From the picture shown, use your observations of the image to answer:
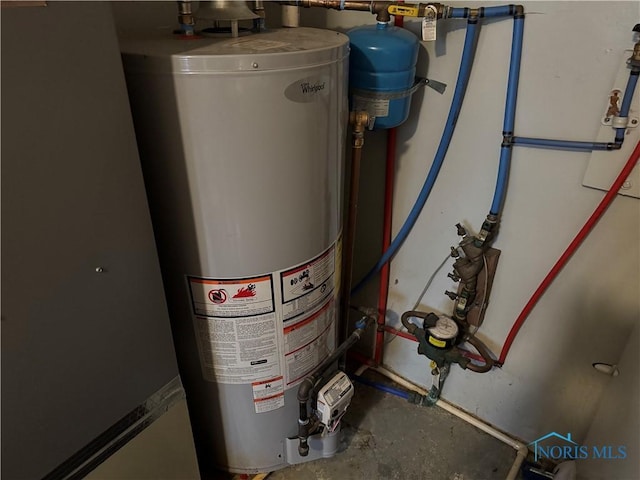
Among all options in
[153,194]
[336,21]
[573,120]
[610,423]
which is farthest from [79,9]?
[610,423]

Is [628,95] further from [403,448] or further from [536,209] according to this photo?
[403,448]

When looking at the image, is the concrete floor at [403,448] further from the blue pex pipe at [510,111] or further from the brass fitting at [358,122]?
the brass fitting at [358,122]

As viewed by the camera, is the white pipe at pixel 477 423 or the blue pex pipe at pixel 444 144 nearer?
the blue pex pipe at pixel 444 144

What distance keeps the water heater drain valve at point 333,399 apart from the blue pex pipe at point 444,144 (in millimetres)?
366

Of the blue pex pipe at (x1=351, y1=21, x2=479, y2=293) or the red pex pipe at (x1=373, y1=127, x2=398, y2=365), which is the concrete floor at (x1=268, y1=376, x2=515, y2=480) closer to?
the red pex pipe at (x1=373, y1=127, x2=398, y2=365)

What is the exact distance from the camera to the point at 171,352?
2.51 ft

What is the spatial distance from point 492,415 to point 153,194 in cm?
112

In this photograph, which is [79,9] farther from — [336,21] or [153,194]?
[336,21]

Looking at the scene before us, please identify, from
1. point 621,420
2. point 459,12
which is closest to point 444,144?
point 459,12

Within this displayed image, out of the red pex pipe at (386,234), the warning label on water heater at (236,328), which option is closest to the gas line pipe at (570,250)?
the red pex pipe at (386,234)

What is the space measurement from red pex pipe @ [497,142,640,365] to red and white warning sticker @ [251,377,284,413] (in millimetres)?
591

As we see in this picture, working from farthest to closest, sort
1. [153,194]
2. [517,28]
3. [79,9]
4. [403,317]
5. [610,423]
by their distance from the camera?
[403,317] → [610,423] → [517,28] → [153,194] → [79,9]

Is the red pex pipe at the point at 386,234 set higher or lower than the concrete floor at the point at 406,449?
higher

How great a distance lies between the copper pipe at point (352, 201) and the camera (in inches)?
37.5
